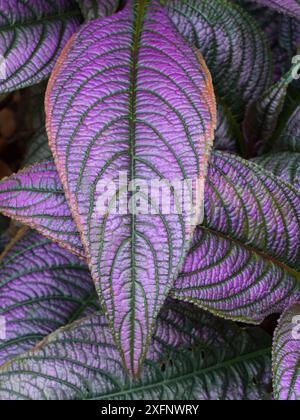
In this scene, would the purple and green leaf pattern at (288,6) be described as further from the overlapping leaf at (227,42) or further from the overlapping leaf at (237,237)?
the overlapping leaf at (237,237)

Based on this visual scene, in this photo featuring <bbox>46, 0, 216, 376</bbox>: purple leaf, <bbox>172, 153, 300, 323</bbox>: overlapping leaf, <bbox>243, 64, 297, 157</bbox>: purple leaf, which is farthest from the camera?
<bbox>243, 64, 297, 157</bbox>: purple leaf

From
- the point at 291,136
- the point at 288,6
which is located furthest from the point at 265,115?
the point at 288,6

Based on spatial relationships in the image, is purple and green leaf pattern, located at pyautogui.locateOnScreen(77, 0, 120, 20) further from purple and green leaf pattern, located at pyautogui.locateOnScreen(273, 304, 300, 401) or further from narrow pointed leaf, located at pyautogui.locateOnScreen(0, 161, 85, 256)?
purple and green leaf pattern, located at pyautogui.locateOnScreen(273, 304, 300, 401)

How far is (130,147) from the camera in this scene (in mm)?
736

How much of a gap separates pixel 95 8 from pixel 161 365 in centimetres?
56

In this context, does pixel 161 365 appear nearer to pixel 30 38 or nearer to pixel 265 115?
pixel 265 115

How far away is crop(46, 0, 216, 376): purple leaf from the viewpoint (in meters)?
0.70

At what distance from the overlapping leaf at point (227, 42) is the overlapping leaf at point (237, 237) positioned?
0.77 feet

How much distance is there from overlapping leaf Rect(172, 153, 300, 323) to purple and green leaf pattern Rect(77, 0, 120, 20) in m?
0.33

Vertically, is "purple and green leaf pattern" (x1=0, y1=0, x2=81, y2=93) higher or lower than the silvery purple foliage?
higher

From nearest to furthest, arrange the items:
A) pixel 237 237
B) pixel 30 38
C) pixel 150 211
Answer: pixel 150 211, pixel 237 237, pixel 30 38

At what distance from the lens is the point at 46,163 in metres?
0.87

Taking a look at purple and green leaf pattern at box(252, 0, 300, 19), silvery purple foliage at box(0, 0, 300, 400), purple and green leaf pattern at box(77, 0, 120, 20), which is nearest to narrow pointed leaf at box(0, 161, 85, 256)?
silvery purple foliage at box(0, 0, 300, 400)

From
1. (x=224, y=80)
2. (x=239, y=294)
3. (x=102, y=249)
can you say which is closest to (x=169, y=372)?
(x=239, y=294)
